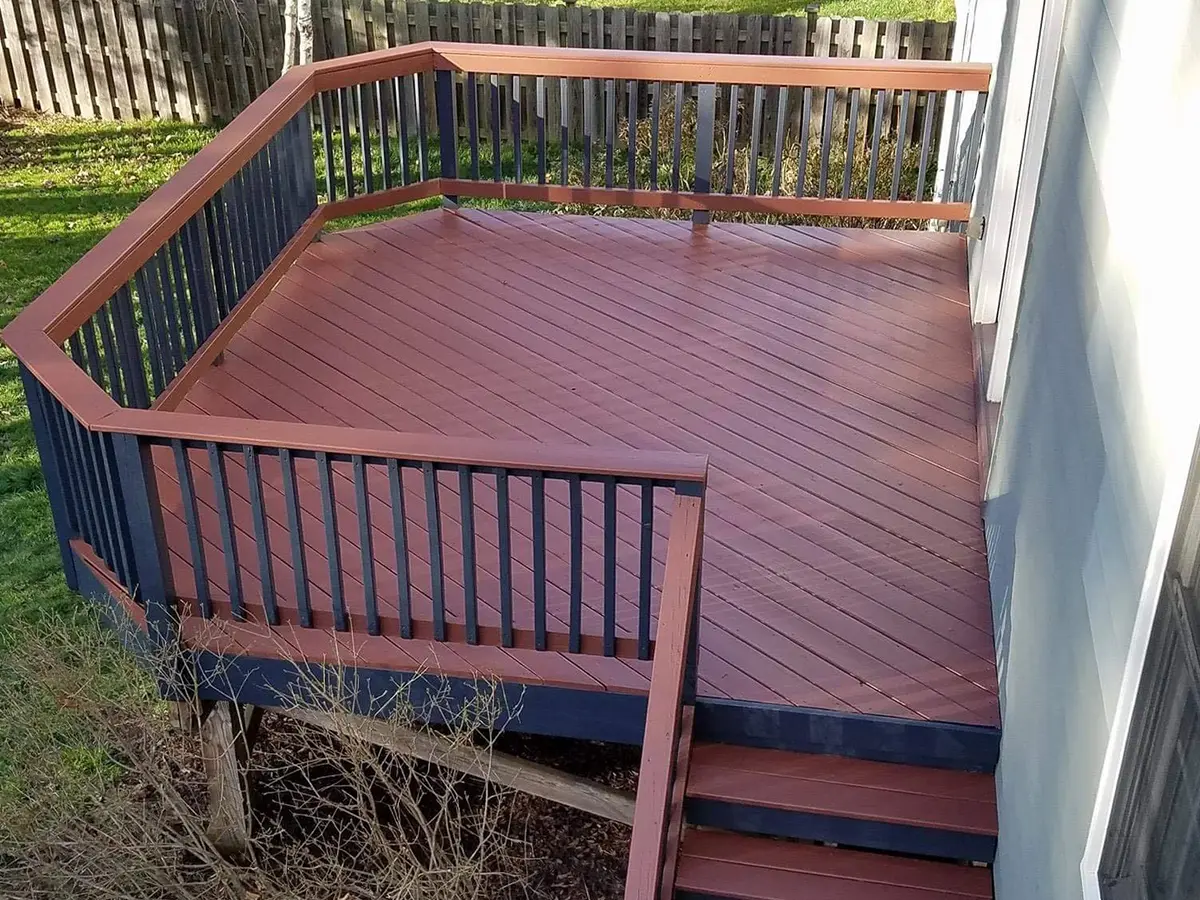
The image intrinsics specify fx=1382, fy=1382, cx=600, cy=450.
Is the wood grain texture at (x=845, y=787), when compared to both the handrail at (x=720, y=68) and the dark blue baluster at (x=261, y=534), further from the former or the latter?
the handrail at (x=720, y=68)

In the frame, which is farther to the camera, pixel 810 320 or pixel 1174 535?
pixel 810 320

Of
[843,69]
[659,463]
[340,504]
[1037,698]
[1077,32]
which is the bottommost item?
[340,504]

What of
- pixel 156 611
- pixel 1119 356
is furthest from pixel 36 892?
pixel 1119 356

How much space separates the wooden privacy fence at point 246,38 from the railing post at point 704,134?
359cm

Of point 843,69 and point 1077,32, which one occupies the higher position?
point 1077,32

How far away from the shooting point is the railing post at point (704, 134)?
6880 millimetres

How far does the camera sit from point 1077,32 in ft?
12.8

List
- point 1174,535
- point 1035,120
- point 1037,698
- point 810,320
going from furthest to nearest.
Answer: point 810,320, point 1035,120, point 1037,698, point 1174,535

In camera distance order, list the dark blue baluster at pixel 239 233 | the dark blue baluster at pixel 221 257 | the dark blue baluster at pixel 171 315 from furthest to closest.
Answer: the dark blue baluster at pixel 239 233
the dark blue baluster at pixel 221 257
the dark blue baluster at pixel 171 315

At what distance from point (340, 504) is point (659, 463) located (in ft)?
5.61

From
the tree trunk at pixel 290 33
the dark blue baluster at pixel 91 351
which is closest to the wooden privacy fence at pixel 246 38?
the tree trunk at pixel 290 33

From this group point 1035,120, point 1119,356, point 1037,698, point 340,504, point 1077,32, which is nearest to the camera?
point 1119,356

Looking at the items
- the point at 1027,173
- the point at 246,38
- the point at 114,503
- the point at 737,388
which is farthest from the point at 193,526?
the point at 246,38

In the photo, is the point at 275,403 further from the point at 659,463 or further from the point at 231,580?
the point at 659,463
